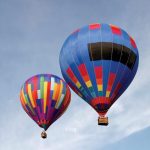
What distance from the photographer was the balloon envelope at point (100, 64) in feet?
98.3

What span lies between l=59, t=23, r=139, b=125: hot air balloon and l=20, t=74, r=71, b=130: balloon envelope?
6.77 m

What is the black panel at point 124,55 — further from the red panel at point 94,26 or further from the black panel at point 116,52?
the red panel at point 94,26

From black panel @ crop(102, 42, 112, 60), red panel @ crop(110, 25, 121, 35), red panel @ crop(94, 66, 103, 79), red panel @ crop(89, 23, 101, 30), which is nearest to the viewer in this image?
red panel @ crop(94, 66, 103, 79)

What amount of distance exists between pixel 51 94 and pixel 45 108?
149 cm

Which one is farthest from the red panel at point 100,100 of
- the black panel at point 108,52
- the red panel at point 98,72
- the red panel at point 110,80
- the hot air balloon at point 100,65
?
the black panel at point 108,52

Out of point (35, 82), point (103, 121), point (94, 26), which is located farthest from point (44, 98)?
point (103, 121)

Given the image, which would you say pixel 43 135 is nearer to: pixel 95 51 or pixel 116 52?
pixel 95 51

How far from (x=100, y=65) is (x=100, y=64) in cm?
7

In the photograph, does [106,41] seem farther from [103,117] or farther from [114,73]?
[103,117]

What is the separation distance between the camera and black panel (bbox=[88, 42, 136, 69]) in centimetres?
3020

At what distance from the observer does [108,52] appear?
99.2 ft

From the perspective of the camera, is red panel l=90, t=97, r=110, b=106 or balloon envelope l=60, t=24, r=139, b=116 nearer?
red panel l=90, t=97, r=110, b=106

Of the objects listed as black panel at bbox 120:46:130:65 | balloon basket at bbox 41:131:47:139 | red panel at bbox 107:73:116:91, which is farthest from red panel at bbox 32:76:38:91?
black panel at bbox 120:46:130:65

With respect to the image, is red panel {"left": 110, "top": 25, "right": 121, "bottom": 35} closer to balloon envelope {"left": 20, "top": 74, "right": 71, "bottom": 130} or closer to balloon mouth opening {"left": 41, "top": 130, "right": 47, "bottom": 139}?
balloon envelope {"left": 20, "top": 74, "right": 71, "bottom": 130}
